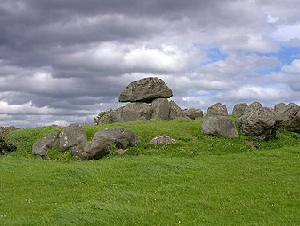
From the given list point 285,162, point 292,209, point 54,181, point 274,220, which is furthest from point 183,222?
point 285,162

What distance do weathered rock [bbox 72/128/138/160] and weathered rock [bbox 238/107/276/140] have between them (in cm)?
1172

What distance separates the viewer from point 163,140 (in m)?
42.3

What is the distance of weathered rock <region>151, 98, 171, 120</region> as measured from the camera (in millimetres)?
59844

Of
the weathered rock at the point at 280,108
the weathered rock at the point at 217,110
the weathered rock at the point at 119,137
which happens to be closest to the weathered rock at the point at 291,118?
the weathered rock at the point at 280,108

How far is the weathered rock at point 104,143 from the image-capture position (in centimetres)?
3900

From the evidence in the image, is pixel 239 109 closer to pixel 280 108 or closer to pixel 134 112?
pixel 280 108

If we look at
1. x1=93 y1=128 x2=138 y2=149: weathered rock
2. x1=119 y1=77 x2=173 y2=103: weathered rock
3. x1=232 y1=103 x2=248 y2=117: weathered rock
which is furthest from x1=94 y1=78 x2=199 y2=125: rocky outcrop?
x1=93 y1=128 x2=138 y2=149: weathered rock

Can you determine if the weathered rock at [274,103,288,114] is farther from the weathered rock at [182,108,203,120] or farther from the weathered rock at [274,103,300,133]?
the weathered rock at [182,108,203,120]

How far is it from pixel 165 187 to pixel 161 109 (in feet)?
114

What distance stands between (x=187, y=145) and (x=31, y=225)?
23.9 metres

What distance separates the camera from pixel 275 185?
27.1 meters

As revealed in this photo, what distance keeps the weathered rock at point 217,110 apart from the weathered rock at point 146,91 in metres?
6.72

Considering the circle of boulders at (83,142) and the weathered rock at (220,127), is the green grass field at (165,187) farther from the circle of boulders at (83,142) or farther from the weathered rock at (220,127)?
the weathered rock at (220,127)

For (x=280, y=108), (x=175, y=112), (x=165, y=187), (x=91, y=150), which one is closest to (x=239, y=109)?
(x=175, y=112)
